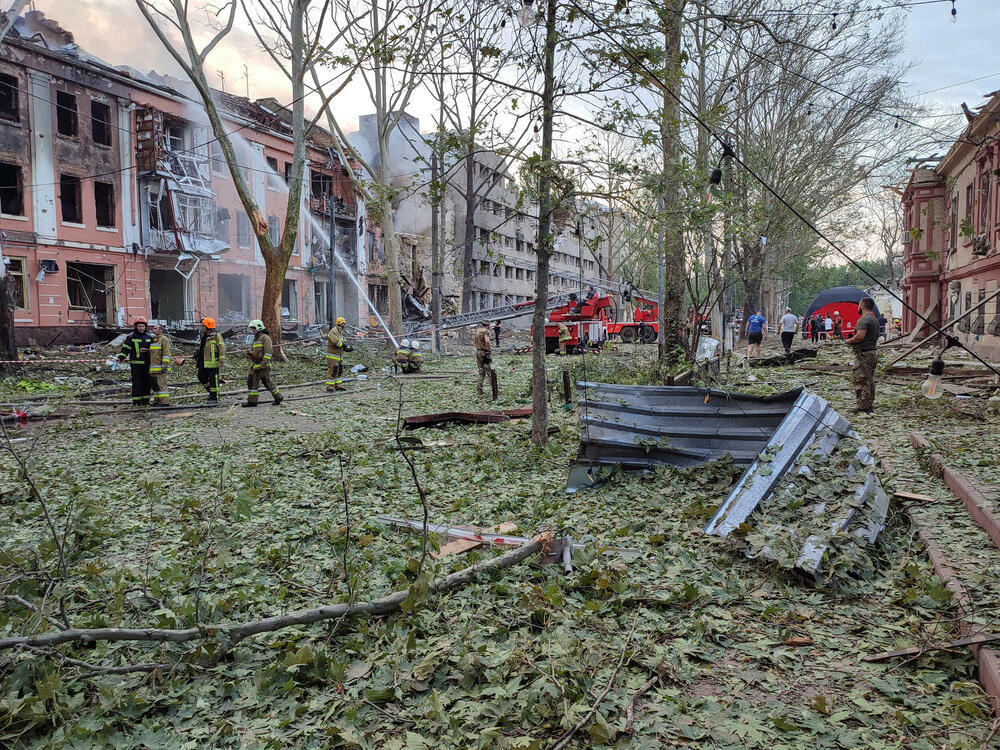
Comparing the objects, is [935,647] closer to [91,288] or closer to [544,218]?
[544,218]

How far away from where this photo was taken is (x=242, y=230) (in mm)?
31641

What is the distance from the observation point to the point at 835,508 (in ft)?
16.4

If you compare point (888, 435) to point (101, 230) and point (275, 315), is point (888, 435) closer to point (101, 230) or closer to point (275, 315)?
point (275, 315)

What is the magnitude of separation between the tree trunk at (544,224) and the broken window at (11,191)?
2151 centimetres

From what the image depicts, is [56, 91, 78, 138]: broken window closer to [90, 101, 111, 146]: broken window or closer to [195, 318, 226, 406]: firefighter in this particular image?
[90, 101, 111, 146]: broken window

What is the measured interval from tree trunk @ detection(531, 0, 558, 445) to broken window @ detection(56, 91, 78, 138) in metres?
22.7

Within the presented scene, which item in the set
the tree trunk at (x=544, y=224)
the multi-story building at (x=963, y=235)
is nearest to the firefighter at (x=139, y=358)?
the tree trunk at (x=544, y=224)

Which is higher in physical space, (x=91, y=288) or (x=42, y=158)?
(x=42, y=158)

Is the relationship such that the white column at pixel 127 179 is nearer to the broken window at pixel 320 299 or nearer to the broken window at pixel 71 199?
the broken window at pixel 71 199

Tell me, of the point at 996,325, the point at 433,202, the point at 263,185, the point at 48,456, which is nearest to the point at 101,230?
the point at 263,185

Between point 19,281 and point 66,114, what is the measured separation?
258 inches

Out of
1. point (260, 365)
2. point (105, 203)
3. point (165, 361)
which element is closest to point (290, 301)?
point (105, 203)

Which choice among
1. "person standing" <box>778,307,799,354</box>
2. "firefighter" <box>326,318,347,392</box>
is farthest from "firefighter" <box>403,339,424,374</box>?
"person standing" <box>778,307,799,354</box>

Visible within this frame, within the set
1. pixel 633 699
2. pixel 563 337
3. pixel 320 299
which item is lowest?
pixel 633 699
